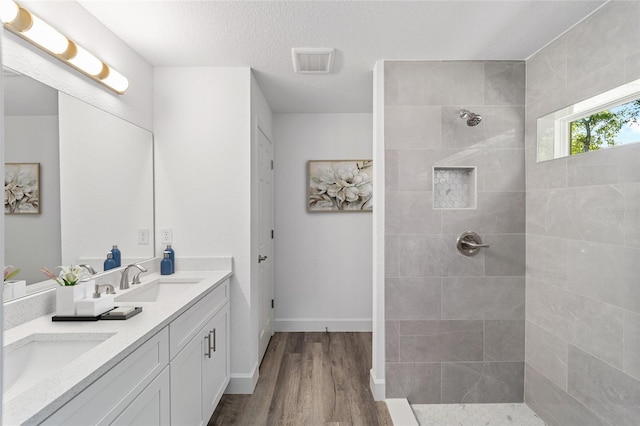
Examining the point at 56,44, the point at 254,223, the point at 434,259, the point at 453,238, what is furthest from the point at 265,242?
the point at 56,44

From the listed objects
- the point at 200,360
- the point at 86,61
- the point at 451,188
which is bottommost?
the point at 200,360

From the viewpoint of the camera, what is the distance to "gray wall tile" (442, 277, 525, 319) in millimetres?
2377

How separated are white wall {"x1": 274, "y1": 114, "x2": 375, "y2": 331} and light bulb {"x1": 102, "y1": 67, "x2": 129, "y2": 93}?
1.74 metres

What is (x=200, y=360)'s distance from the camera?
73.4 inches

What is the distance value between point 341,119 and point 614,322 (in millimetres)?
2777

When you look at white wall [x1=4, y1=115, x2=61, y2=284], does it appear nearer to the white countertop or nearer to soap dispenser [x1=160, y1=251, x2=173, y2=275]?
the white countertop

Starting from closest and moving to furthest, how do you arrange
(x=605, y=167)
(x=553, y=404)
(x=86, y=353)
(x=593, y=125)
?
(x=86, y=353) < (x=605, y=167) < (x=593, y=125) < (x=553, y=404)

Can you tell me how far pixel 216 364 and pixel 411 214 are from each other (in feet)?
5.34

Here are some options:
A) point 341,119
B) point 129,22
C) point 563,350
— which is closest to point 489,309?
point 563,350

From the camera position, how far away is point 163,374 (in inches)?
57.0

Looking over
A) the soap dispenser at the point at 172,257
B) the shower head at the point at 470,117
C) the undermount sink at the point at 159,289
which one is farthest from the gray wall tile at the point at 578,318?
the soap dispenser at the point at 172,257

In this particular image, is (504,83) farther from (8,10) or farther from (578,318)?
(8,10)

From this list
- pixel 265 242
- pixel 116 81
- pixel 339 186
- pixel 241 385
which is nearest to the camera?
pixel 116 81

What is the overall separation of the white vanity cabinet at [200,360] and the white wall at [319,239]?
1.33 m
